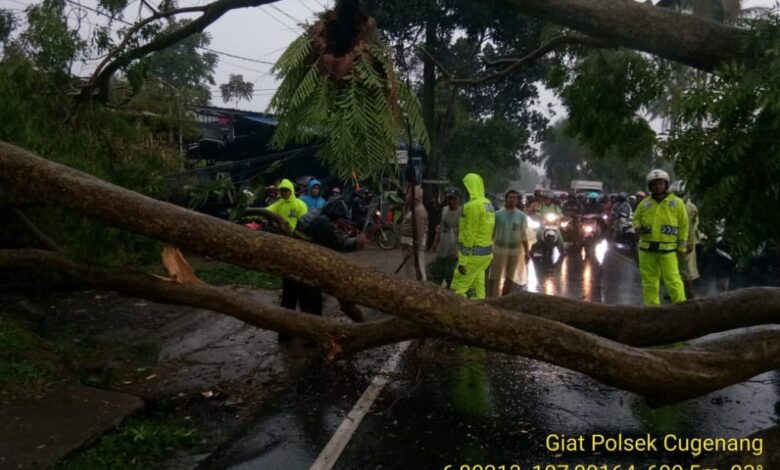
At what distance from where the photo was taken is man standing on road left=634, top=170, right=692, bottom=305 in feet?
23.8

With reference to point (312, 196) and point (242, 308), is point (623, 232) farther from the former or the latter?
point (242, 308)

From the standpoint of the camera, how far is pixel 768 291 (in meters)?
4.12

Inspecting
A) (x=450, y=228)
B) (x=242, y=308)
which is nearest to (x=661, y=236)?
(x=450, y=228)

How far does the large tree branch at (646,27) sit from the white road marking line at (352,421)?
10.8ft

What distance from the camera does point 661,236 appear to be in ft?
23.9

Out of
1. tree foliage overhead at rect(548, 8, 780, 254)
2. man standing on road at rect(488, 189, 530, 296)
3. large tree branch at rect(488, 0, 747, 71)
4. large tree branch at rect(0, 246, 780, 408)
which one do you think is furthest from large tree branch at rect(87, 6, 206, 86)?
man standing on road at rect(488, 189, 530, 296)

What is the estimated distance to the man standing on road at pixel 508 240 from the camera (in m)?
9.06

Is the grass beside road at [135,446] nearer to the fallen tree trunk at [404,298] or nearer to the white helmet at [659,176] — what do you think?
the fallen tree trunk at [404,298]

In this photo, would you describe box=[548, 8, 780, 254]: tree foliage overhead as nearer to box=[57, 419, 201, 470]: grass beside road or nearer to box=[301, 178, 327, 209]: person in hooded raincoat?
box=[57, 419, 201, 470]: grass beside road

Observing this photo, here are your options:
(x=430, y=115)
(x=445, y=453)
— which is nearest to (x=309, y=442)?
(x=445, y=453)

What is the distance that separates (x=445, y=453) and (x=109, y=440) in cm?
247

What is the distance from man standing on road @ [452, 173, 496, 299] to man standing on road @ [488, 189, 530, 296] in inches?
26.1

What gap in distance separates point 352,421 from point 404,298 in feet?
7.92

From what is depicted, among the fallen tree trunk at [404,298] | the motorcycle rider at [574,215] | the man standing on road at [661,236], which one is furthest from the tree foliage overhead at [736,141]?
the motorcycle rider at [574,215]
